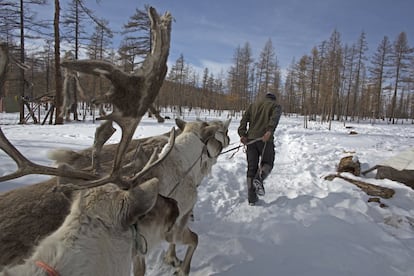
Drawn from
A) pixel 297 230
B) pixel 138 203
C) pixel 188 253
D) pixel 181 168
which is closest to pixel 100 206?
pixel 138 203

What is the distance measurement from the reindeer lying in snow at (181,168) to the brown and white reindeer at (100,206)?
59 centimetres

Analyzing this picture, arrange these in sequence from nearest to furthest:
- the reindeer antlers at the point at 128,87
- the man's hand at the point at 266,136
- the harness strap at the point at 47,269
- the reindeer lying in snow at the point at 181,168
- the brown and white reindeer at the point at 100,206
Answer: the harness strap at the point at 47,269 → the brown and white reindeer at the point at 100,206 → the reindeer antlers at the point at 128,87 → the reindeer lying in snow at the point at 181,168 → the man's hand at the point at 266,136

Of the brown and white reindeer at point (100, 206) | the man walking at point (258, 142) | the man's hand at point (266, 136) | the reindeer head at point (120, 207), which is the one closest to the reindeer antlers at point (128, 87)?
the brown and white reindeer at point (100, 206)

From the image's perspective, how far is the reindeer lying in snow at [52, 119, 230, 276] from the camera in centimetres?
262

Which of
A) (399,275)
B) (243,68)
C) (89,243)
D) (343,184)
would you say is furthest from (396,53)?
(89,243)

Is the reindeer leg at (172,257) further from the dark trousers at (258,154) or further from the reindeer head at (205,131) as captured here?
the dark trousers at (258,154)

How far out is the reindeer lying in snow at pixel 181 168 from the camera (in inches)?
103

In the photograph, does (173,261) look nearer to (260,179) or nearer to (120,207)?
(120,207)

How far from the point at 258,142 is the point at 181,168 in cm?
261

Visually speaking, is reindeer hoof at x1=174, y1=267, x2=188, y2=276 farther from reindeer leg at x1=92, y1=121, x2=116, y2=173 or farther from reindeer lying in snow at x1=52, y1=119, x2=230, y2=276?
reindeer leg at x1=92, y1=121, x2=116, y2=173

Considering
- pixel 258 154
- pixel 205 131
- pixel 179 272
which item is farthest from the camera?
pixel 258 154

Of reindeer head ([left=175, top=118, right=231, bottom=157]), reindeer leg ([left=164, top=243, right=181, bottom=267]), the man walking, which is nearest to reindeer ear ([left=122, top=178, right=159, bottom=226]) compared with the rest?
reindeer leg ([left=164, top=243, right=181, bottom=267])

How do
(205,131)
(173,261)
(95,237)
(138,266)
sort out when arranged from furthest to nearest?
1. (205,131)
2. (173,261)
3. (138,266)
4. (95,237)

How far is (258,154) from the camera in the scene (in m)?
5.18
